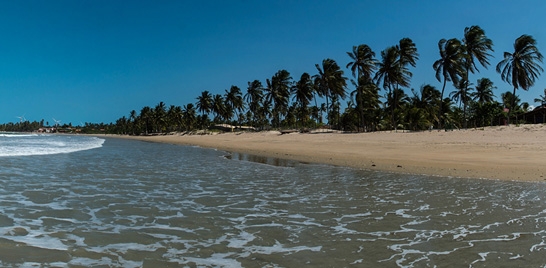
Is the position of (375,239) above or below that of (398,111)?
below

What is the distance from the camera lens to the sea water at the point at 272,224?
4559 mm

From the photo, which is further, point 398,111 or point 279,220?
point 398,111

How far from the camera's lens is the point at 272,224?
642 centimetres

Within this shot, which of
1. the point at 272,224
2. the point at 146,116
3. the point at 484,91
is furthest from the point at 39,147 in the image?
the point at 146,116

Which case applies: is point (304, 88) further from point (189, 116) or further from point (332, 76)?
point (189, 116)

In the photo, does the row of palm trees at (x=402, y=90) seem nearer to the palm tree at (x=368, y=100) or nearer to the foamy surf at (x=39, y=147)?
the palm tree at (x=368, y=100)

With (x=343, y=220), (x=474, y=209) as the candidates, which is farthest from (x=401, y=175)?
(x=343, y=220)

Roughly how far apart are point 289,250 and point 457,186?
26.3ft

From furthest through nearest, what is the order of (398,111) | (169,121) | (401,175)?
(169,121) < (398,111) < (401,175)

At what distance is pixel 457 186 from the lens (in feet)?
35.2

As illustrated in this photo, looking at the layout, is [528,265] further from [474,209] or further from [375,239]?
[474,209]

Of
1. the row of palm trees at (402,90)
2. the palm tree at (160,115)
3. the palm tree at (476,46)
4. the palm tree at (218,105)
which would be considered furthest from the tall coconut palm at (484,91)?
the palm tree at (160,115)

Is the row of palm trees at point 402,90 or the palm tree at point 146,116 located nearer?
the row of palm trees at point 402,90

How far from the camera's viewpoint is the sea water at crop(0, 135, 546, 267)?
4559 millimetres
